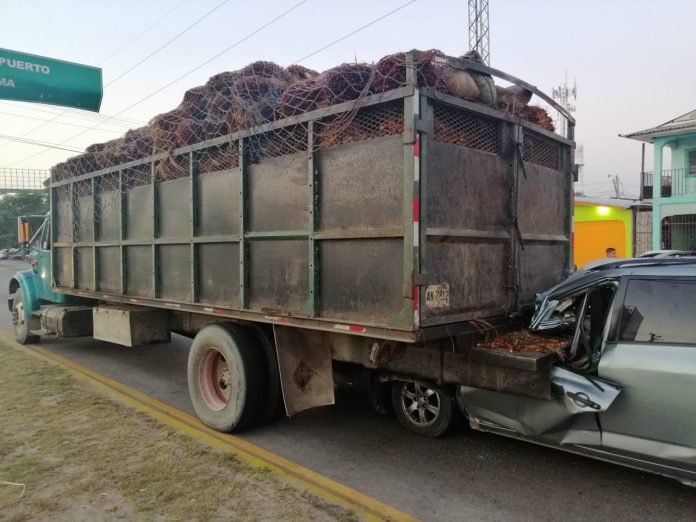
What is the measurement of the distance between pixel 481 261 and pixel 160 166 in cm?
370

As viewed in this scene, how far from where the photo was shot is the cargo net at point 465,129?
3.74m

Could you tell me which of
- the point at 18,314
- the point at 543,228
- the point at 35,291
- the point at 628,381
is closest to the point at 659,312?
the point at 628,381

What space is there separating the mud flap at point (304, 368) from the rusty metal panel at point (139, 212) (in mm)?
2536

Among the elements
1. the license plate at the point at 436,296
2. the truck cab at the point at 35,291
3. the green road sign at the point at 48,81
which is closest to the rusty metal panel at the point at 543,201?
the license plate at the point at 436,296

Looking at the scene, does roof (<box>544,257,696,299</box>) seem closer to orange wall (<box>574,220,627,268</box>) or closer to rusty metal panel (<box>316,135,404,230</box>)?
rusty metal panel (<box>316,135,404,230</box>)

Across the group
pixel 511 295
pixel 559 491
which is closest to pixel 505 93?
pixel 511 295

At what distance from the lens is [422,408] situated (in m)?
4.56

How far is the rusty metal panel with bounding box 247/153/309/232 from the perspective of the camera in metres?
4.23

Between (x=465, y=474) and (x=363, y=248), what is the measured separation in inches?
73.3

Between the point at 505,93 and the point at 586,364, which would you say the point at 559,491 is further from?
the point at 505,93

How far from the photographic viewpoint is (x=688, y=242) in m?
21.0

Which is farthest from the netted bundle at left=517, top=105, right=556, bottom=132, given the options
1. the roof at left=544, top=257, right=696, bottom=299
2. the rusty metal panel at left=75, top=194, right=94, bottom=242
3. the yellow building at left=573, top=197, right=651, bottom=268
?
the yellow building at left=573, top=197, right=651, bottom=268

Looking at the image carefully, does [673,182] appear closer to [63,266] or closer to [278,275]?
[278,275]

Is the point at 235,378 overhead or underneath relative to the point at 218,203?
underneath
